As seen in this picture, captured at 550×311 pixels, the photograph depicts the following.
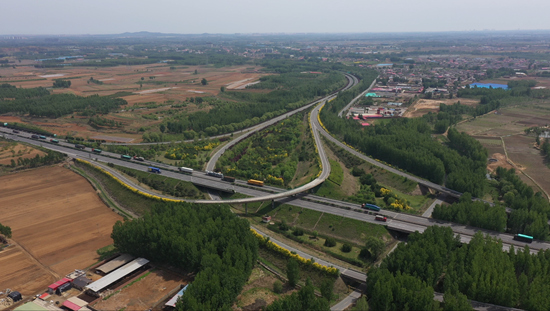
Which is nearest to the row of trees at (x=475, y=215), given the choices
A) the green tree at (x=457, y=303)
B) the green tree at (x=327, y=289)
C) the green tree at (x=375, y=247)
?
the green tree at (x=375, y=247)

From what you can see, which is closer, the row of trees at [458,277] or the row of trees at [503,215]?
the row of trees at [458,277]

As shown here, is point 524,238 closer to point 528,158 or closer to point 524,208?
point 524,208

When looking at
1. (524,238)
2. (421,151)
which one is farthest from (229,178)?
(524,238)

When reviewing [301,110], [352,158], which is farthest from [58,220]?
[301,110]

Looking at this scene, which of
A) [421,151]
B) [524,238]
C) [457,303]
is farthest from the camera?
[421,151]

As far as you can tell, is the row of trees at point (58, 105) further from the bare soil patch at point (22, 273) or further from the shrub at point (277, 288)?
the shrub at point (277, 288)

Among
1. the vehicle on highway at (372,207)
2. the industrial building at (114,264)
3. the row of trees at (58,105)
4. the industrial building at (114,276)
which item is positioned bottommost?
the industrial building at (114,264)
